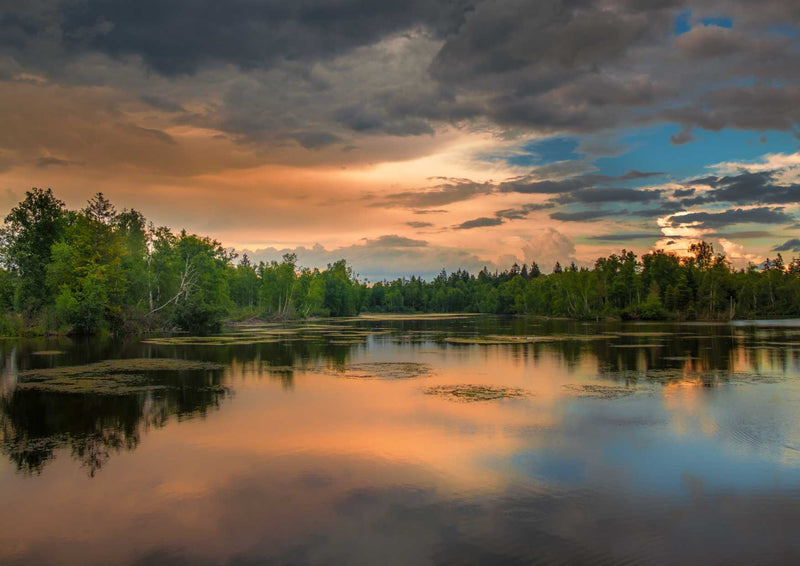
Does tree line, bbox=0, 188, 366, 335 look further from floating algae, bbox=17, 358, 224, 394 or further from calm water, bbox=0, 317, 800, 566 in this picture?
calm water, bbox=0, 317, 800, 566

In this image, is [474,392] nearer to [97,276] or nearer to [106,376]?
[106,376]

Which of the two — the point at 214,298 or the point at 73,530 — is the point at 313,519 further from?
the point at 214,298

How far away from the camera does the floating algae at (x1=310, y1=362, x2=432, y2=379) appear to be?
90.9 feet

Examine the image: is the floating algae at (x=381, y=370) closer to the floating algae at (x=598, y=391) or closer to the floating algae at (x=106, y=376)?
the floating algae at (x=106, y=376)

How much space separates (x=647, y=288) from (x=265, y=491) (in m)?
124

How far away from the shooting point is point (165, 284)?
75.5 m

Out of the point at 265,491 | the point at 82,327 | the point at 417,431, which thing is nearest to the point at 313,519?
the point at 265,491

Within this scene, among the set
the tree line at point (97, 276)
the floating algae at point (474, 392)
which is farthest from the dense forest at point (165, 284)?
the floating algae at point (474, 392)

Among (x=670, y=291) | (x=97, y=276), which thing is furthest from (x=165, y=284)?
(x=670, y=291)

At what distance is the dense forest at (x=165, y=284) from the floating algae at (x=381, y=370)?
36998 mm

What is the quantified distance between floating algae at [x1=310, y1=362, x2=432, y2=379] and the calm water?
101 inches

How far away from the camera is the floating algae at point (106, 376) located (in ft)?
76.8

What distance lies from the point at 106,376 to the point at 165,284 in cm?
5210

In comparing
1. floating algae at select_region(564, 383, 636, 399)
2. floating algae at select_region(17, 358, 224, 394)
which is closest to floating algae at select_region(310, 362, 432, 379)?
floating algae at select_region(17, 358, 224, 394)
